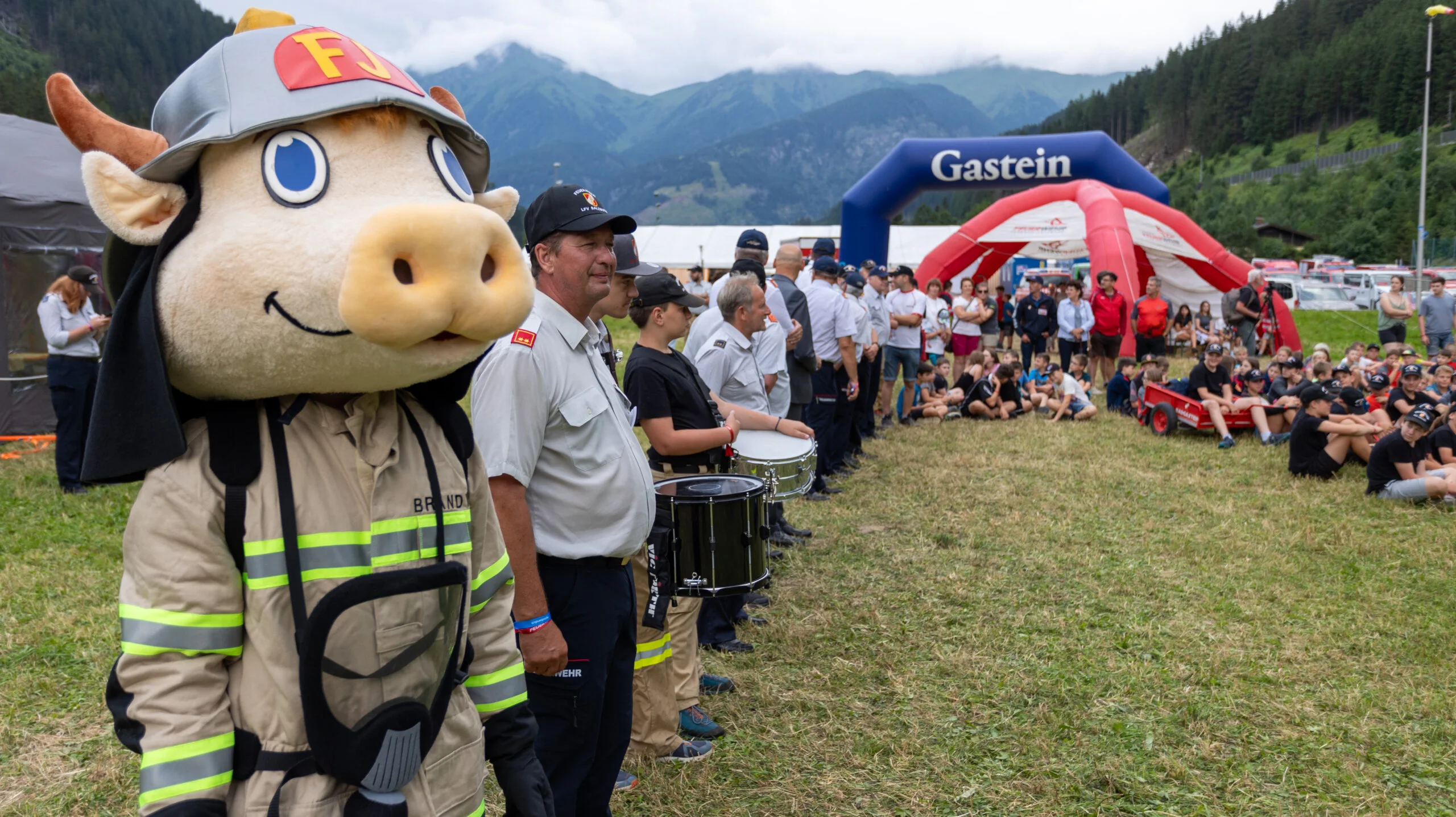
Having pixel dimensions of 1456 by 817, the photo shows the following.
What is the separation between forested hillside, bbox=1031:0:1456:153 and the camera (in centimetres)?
7581

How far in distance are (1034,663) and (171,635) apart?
4341 millimetres

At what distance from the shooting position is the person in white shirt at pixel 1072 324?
47.6ft

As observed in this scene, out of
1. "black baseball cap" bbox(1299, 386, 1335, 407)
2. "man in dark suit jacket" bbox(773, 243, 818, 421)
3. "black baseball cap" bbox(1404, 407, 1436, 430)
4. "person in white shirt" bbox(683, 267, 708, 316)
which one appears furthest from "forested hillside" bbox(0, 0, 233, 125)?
"black baseball cap" bbox(1404, 407, 1436, 430)

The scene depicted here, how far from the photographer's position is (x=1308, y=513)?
305 inches

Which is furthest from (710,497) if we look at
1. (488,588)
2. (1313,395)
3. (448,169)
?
(1313,395)

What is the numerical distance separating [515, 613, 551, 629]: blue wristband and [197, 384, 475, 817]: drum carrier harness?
30.5 inches

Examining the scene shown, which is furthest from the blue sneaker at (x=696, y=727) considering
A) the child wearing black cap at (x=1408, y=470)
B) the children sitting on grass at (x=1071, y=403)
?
the children sitting on grass at (x=1071, y=403)

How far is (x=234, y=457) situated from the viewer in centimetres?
148

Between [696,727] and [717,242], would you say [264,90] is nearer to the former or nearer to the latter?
[696,727]

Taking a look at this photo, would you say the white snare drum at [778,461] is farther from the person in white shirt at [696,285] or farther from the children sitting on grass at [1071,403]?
the children sitting on grass at [1071,403]

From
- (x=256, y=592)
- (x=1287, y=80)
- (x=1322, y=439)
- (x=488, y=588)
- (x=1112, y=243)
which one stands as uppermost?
(x=1287, y=80)

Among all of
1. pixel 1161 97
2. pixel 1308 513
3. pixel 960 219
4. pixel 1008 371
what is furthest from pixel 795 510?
pixel 1161 97

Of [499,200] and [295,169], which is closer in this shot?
[295,169]

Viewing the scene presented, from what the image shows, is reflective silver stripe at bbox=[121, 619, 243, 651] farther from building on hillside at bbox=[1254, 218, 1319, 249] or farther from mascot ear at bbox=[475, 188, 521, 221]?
building on hillside at bbox=[1254, 218, 1319, 249]
